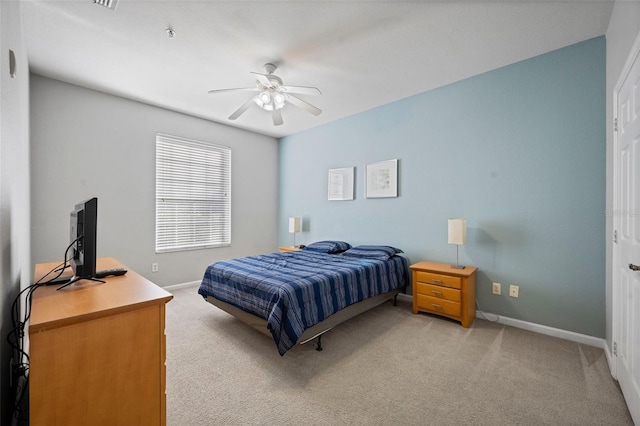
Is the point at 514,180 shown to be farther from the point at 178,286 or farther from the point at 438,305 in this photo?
the point at 178,286

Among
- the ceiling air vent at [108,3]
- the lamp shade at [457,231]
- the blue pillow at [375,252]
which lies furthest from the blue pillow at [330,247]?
the ceiling air vent at [108,3]

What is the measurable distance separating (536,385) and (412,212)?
7.08 feet

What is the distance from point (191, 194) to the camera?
4.38 m

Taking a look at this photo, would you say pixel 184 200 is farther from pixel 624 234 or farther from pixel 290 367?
pixel 624 234

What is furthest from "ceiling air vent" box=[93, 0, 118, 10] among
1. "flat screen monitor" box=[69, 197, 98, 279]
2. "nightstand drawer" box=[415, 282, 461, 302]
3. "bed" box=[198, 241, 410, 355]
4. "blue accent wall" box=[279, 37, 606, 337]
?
"nightstand drawer" box=[415, 282, 461, 302]

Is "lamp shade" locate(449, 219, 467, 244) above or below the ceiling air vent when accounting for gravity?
below

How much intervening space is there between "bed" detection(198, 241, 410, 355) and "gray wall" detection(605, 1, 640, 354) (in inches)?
73.4

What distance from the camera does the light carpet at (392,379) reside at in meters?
1.63

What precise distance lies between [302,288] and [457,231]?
184 centimetres

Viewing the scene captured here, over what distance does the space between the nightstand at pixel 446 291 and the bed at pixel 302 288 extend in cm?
34

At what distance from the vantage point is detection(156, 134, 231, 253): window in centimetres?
405

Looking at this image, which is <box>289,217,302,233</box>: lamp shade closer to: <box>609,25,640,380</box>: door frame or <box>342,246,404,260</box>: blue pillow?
<box>342,246,404,260</box>: blue pillow

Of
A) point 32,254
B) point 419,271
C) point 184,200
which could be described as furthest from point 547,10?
point 32,254

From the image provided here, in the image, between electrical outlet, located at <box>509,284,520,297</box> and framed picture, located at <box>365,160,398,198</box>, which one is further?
framed picture, located at <box>365,160,398,198</box>
